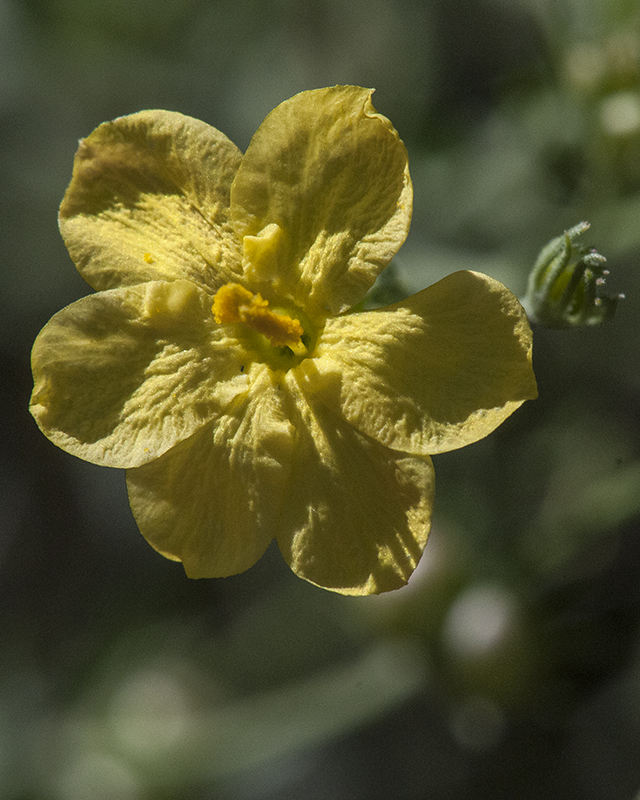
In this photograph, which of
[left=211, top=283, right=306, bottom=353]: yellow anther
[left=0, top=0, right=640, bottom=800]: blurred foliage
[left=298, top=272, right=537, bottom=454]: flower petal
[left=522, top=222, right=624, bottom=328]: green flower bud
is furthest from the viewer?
[left=0, top=0, right=640, bottom=800]: blurred foliage

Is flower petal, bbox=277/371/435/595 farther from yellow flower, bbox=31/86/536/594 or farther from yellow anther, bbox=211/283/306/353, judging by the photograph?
yellow anther, bbox=211/283/306/353

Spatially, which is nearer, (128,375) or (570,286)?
(128,375)

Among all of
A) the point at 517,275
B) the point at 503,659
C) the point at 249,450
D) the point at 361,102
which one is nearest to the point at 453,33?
the point at 517,275

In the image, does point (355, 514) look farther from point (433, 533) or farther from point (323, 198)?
point (433, 533)

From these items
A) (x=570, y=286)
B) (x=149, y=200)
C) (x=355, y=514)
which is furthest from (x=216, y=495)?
(x=570, y=286)

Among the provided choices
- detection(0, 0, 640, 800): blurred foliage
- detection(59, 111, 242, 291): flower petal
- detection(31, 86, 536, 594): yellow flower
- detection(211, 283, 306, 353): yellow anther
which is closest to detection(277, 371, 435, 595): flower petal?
detection(31, 86, 536, 594): yellow flower

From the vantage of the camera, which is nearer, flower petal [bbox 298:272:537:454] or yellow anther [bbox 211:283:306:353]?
flower petal [bbox 298:272:537:454]
